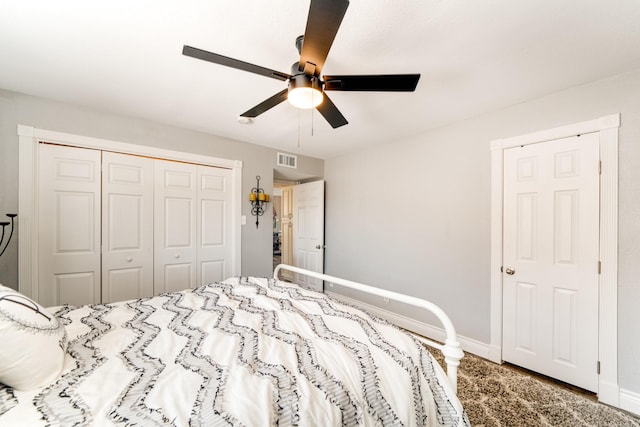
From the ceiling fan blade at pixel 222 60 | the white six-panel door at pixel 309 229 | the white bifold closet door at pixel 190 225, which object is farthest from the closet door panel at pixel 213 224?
the ceiling fan blade at pixel 222 60

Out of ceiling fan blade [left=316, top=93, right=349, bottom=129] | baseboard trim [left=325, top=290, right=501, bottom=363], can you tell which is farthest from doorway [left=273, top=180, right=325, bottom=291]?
ceiling fan blade [left=316, top=93, right=349, bottom=129]

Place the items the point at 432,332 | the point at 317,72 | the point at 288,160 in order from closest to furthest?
the point at 317,72 < the point at 432,332 < the point at 288,160

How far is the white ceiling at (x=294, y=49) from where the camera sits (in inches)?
51.8

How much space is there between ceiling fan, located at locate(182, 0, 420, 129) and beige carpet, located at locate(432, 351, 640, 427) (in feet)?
7.18

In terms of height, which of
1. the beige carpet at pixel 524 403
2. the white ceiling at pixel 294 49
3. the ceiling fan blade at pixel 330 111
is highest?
the white ceiling at pixel 294 49

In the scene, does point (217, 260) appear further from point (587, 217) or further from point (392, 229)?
point (587, 217)

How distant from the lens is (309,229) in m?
4.38

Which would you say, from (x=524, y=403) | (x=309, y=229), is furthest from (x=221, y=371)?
(x=309, y=229)

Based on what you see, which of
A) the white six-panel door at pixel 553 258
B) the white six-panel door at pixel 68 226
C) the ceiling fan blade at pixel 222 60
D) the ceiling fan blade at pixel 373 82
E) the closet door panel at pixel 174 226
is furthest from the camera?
the closet door panel at pixel 174 226

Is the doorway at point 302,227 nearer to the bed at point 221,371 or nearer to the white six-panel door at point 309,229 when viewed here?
the white six-panel door at point 309,229

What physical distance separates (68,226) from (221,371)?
245 cm

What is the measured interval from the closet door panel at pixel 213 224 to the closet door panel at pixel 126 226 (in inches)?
20.3

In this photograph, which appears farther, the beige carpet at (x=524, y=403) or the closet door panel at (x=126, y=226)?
the closet door panel at (x=126, y=226)

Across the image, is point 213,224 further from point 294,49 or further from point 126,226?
point 294,49
